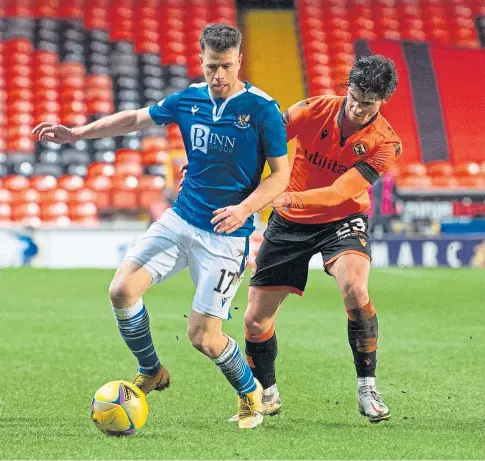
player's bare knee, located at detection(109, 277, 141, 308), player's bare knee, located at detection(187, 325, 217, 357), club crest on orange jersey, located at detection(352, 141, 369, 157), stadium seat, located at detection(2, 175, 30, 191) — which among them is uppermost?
stadium seat, located at detection(2, 175, 30, 191)

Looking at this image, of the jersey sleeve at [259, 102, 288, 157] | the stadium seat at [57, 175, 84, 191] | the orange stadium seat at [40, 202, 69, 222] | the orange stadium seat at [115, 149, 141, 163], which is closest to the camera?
the jersey sleeve at [259, 102, 288, 157]

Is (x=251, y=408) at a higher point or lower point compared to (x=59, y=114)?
lower

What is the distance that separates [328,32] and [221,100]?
67.6 feet

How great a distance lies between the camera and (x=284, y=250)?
591 centimetres

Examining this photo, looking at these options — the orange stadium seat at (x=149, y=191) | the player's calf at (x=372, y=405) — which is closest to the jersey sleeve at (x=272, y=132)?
the player's calf at (x=372, y=405)

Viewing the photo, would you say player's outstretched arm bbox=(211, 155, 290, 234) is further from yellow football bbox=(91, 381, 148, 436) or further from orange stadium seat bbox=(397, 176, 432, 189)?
orange stadium seat bbox=(397, 176, 432, 189)

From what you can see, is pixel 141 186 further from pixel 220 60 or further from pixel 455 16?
pixel 220 60

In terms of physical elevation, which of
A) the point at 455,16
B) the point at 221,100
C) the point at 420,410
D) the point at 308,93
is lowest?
the point at 420,410

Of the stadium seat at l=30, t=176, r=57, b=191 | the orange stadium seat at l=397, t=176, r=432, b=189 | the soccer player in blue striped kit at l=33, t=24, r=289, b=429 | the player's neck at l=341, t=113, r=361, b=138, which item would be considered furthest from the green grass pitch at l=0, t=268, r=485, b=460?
the orange stadium seat at l=397, t=176, r=432, b=189

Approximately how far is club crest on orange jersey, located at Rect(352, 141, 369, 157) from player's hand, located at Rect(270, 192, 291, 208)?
55 cm

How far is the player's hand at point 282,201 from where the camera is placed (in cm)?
543

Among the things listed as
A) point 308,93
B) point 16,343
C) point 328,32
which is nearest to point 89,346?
point 16,343

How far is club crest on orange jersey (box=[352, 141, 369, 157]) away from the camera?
19.1 feet

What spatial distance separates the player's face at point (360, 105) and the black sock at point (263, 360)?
1354mm
